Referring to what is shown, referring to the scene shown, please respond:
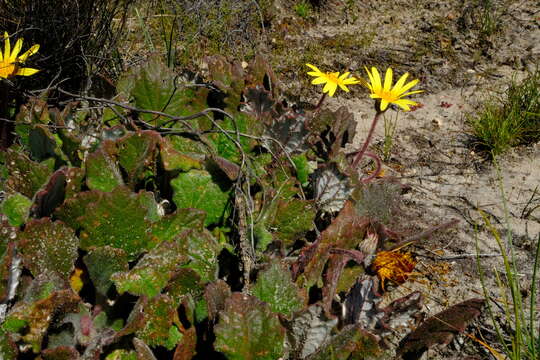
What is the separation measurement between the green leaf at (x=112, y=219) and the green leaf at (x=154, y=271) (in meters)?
0.11

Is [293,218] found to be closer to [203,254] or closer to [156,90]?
[203,254]

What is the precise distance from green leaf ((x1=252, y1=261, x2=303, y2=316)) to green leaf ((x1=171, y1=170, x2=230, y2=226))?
39 cm

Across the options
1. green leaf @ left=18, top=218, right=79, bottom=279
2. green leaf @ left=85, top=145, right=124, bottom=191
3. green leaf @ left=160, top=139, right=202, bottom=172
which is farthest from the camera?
green leaf @ left=160, top=139, right=202, bottom=172

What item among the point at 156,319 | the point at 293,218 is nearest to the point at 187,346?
the point at 156,319

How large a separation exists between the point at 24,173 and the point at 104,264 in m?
0.48

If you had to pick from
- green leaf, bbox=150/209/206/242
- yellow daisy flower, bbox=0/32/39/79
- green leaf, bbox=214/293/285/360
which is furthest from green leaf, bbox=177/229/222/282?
yellow daisy flower, bbox=0/32/39/79

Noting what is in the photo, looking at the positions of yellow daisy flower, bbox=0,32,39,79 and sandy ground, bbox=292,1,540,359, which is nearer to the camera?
yellow daisy flower, bbox=0,32,39,79

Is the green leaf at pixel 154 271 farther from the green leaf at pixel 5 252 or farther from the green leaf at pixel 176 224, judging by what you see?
the green leaf at pixel 5 252

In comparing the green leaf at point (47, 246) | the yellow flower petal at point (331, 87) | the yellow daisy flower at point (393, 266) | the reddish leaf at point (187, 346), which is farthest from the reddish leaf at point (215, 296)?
the yellow flower petal at point (331, 87)

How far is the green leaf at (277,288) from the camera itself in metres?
1.66

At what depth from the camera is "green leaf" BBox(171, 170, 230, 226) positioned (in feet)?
6.27

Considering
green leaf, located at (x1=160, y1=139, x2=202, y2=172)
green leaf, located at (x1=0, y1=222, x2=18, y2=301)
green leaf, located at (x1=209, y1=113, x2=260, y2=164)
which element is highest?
green leaf, located at (x1=209, y1=113, x2=260, y2=164)

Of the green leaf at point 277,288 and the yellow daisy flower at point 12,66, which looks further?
the yellow daisy flower at point 12,66

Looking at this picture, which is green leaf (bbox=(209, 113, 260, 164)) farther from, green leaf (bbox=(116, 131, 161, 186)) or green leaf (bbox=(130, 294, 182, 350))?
green leaf (bbox=(130, 294, 182, 350))
